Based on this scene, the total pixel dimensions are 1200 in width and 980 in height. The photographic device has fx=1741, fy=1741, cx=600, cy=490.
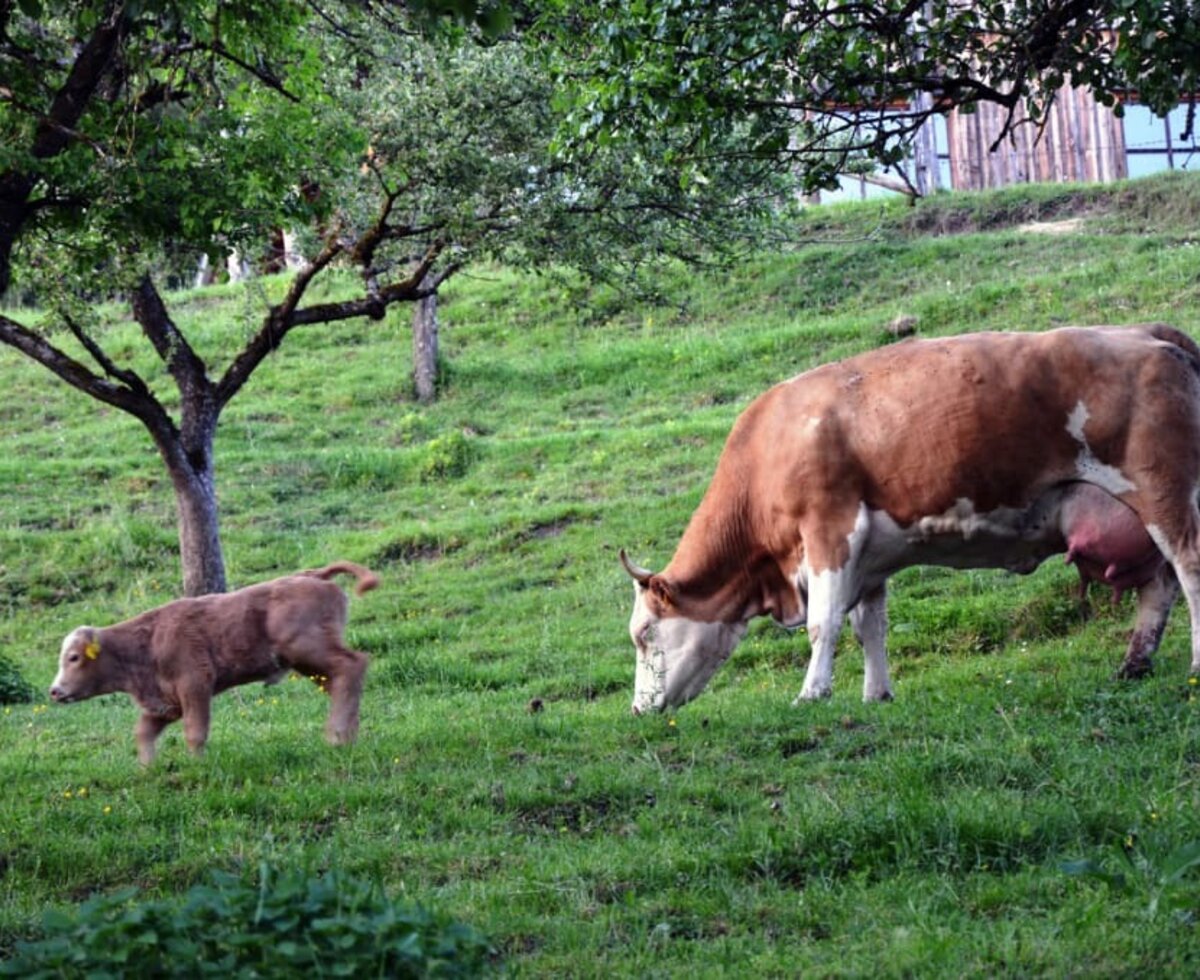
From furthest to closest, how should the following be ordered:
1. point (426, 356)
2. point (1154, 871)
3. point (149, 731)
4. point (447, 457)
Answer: point (426, 356), point (447, 457), point (149, 731), point (1154, 871)

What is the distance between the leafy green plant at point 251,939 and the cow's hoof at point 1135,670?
622cm

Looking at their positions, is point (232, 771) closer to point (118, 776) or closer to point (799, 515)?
point (118, 776)

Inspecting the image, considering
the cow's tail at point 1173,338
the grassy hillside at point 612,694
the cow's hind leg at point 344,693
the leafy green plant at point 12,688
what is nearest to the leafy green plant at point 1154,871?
the grassy hillside at point 612,694

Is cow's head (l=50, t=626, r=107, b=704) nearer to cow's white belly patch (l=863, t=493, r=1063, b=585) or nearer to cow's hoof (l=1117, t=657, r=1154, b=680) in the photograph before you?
cow's white belly patch (l=863, t=493, r=1063, b=585)

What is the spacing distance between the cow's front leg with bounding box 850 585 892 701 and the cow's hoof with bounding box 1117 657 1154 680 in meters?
1.46

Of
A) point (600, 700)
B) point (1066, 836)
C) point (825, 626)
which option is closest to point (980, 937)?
point (1066, 836)

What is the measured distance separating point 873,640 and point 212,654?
4317 millimetres

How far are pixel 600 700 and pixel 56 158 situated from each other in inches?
217

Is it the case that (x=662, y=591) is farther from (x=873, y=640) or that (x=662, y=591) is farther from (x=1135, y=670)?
(x=1135, y=670)

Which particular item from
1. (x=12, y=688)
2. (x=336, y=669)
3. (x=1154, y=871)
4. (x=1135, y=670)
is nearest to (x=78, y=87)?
(x=336, y=669)

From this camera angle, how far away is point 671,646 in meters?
12.3

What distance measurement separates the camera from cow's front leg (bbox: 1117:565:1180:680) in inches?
423

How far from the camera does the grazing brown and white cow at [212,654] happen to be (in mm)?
10383

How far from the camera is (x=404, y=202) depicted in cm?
1720
